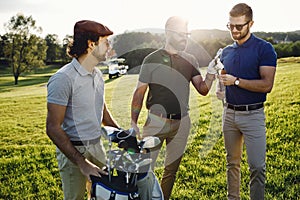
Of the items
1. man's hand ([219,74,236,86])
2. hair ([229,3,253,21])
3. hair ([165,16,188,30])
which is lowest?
man's hand ([219,74,236,86])

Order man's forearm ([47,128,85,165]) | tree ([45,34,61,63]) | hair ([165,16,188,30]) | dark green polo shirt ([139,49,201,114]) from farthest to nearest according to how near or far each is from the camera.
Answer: tree ([45,34,61,63]), dark green polo shirt ([139,49,201,114]), hair ([165,16,188,30]), man's forearm ([47,128,85,165])

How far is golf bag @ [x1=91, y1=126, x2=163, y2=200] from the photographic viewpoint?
2.47 meters

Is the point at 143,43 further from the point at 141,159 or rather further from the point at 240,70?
the point at 141,159

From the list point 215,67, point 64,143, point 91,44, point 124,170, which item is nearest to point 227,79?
point 215,67

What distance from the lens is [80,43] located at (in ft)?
9.15

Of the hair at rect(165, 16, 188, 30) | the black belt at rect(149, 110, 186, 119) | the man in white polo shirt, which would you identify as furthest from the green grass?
the man in white polo shirt

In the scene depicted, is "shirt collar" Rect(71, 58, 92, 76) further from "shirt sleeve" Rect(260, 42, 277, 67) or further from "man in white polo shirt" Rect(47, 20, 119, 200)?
"shirt sleeve" Rect(260, 42, 277, 67)

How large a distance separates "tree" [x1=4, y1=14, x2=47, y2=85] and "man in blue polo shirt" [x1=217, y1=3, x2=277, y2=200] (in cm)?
4287

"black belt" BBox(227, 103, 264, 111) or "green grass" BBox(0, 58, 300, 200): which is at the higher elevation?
"black belt" BBox(227, 103, 264, 111)

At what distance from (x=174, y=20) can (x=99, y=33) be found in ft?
4.00

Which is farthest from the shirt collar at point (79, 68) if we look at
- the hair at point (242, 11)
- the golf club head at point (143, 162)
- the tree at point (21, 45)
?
the tree at point (21, 45)

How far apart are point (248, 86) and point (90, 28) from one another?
1.80 m

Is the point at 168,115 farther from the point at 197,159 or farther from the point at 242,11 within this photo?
the point at 197,159

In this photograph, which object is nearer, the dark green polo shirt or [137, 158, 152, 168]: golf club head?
[137, 158, 152, 168]: golf club head
